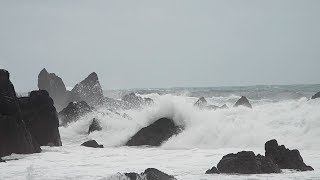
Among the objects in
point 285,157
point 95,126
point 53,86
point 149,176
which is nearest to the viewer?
point 149,176

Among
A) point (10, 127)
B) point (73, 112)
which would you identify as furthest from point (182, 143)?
point (73, 112)

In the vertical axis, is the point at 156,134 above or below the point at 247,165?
below

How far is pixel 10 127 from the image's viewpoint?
18094mm

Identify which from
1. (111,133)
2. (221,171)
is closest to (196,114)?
(111,133)

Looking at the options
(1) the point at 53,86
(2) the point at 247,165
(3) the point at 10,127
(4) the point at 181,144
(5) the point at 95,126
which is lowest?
(5) the point at 95,126

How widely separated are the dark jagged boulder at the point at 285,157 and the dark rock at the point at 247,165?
599mm

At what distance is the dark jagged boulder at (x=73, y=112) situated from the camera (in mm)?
34281

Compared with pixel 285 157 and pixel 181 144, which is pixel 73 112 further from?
pixel 285 157

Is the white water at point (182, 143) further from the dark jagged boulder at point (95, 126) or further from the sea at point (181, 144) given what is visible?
the dark jagged boulder at point (95, 126)

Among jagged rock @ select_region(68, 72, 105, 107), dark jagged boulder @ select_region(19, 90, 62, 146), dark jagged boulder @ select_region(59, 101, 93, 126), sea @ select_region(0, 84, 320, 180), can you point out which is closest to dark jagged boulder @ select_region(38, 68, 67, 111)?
jagged rock @ select_region(68, 72, 105, 107)

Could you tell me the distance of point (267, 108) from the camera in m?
28.9

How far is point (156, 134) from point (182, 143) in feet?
5.05

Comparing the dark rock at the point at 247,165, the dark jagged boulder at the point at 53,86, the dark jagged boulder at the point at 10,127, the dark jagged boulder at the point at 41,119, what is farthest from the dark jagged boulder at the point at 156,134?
the dark jagged boulder at the point at 53,86

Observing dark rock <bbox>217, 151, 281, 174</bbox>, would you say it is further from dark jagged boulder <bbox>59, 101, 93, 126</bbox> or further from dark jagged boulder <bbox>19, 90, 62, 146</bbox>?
dark jagged boulder <bbox>59, 101, 93, 126</bbox>
